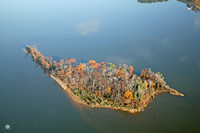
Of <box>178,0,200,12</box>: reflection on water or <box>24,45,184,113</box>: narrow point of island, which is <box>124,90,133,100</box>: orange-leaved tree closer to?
<box>24,45,184,113</box>: narrow point of island

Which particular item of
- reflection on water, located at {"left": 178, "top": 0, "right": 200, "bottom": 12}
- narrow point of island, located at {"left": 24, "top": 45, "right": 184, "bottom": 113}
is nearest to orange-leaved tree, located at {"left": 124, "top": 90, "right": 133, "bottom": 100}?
narrow point of island, located at {"left": 24, "top": 45, "right": 184, "bottom": 113}

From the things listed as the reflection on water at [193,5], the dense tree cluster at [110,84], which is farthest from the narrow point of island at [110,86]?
the reflection on water at [193,5]

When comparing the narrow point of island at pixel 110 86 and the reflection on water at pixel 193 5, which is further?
the reflection on water at pixel 193 5

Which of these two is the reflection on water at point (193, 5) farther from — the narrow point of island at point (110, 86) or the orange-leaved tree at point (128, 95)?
the orange-leaved tree at point (128, 95)

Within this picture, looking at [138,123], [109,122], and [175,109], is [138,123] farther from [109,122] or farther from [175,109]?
[175,109]

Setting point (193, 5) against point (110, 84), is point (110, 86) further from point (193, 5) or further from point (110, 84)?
point (193, 5)

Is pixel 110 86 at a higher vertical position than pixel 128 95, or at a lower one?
higher

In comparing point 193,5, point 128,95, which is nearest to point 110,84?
point 128,95

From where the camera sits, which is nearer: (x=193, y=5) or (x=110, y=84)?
(x=110, y=84)
